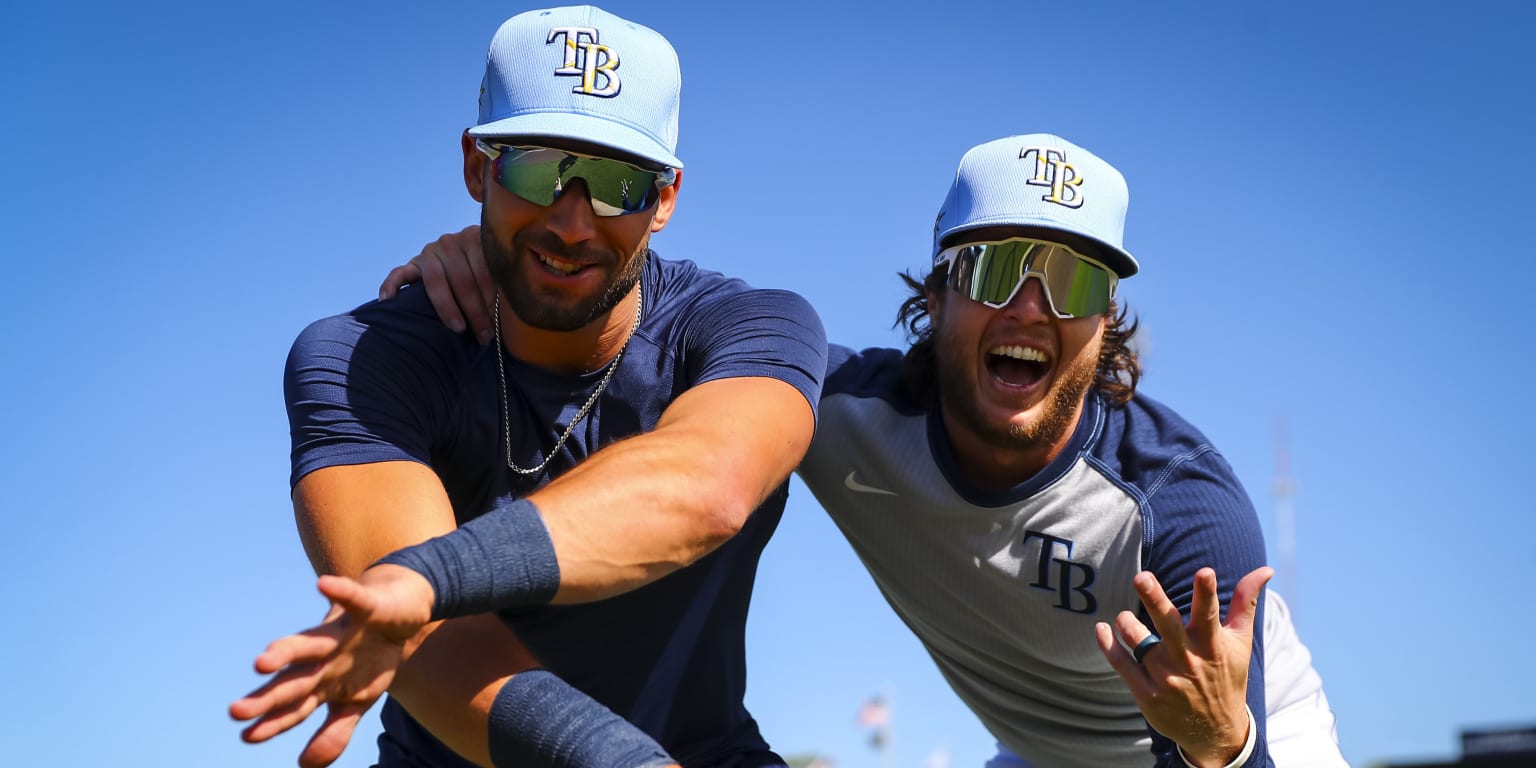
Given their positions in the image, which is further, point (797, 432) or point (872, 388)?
point (872, 388)

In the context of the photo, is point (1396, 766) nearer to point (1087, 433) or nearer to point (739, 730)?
point (1087, 433)

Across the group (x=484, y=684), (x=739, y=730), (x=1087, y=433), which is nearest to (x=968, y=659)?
(x=1087, y=433)

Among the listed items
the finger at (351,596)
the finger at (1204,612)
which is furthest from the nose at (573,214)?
the finger at (1204,612)

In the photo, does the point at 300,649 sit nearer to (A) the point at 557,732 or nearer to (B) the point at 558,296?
(A) the point at 557,732

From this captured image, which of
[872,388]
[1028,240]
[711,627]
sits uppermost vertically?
[1028,240]

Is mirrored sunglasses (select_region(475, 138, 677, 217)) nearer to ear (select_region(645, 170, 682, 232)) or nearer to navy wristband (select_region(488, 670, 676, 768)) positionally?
ear (select_region(645, 170, 682, 232))

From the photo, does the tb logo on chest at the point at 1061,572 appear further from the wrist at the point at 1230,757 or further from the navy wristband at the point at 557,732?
the navy wristband at the point at 557,732

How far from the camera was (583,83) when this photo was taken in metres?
4.55

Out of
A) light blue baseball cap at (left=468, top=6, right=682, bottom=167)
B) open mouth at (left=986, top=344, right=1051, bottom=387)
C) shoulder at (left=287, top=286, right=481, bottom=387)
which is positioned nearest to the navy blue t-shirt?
shoulder at (left=287, top=286, right=481, bottom=387)

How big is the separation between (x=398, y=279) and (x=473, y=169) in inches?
21.1

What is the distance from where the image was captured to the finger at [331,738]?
3.36m

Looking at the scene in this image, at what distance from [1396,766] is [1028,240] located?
14.3ft

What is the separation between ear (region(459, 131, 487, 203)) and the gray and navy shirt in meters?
1.85

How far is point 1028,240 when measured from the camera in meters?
5.98
